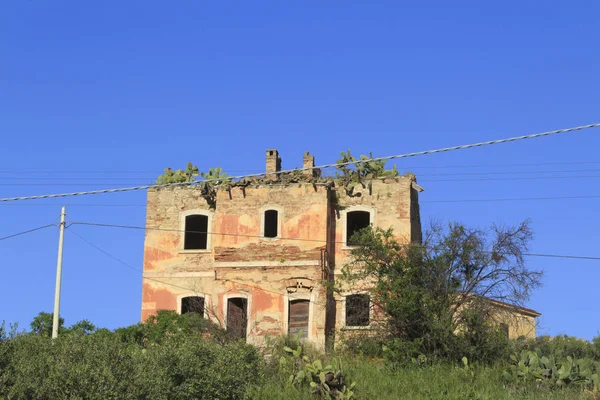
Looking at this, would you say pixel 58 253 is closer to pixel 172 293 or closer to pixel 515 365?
pixel 172 293

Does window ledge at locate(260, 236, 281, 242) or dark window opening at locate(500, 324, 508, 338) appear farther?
window ledge at locate(260, 236, 281, 242)

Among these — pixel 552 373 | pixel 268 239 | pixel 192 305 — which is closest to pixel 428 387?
pixel 552 373

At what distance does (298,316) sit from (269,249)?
2.76 meters

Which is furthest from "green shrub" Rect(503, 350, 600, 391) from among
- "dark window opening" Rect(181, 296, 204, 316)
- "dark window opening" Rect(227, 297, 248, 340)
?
"dark window opening" Rect(181, 296, 204, 316)

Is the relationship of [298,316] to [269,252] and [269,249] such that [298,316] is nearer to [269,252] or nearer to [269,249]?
[269,252]

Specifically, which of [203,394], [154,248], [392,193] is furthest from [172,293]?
[203,394]

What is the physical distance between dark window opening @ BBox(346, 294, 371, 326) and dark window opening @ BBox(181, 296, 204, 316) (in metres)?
5.60

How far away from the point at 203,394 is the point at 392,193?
15587 mm

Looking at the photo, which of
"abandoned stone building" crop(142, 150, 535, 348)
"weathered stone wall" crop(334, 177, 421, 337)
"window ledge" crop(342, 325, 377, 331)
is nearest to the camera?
"window ledge" crop(342, 325, 377, 331)

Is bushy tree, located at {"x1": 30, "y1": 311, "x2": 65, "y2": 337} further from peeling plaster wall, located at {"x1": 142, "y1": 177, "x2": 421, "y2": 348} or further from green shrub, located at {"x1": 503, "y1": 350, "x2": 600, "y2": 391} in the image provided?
green shrub, located at {"x1": 503, "y1": 350, "x2": 600, "y2": 391}

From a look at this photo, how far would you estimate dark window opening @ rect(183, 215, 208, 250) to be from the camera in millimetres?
40594

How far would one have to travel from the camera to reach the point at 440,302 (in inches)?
1251

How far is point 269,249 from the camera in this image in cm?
3862

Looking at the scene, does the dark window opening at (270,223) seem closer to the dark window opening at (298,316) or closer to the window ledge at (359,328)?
the dark window opening at (298,316)
